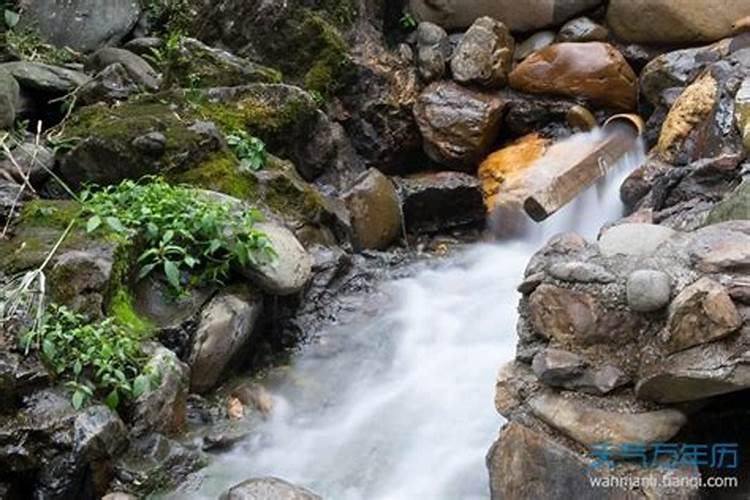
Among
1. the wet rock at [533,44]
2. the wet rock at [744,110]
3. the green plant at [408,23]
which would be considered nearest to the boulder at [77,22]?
the green plant at [408,23]

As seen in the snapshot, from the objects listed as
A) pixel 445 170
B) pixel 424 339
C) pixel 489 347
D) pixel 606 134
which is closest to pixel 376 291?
pixel 424 339

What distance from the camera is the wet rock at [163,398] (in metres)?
4.27

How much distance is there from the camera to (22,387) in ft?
13.1

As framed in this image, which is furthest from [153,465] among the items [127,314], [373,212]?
[373,212]

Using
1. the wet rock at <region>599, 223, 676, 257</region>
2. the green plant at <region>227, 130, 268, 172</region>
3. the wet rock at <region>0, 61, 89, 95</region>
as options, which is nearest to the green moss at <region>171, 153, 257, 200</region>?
the green plant at <region>227, 130, 268, 172</region>

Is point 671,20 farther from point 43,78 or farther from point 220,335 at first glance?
point 43,78

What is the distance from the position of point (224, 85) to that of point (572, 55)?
10.5ft

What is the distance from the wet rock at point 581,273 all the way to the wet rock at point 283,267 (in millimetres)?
2192

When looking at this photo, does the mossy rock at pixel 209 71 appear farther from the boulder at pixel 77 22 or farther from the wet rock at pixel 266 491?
the wet rock at pixel 266 491

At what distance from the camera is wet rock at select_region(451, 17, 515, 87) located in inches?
319

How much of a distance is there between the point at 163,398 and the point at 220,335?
62cm

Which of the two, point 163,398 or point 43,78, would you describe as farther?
point 43,78

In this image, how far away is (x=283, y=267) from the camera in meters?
5.25

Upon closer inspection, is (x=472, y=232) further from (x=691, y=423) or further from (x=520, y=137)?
(x=691, y=423)
